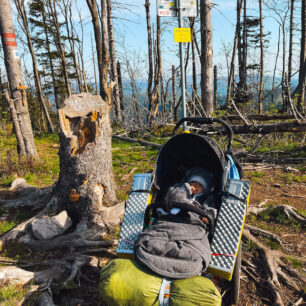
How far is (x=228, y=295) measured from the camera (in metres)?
2.66

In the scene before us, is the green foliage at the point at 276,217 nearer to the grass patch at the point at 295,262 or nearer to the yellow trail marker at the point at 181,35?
the grass patch at the point at 295,262

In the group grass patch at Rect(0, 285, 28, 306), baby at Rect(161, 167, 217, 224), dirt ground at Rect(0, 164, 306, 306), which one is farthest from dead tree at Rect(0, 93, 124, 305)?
baby at Rect(161, 167, 217, 224)

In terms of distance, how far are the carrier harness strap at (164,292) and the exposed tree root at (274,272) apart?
124cm

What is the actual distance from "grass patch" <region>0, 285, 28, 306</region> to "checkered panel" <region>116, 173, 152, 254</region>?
96 centimetres

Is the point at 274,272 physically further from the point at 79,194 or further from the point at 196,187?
the point at 79,194

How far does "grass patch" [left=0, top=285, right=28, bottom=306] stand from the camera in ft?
7.52

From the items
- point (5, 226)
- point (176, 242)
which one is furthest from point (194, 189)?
point (5, 226)

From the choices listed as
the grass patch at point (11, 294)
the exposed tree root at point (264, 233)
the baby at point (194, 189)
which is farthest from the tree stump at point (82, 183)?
the exposed tree root at point (264, 233)

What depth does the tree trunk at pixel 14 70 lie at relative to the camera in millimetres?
6090

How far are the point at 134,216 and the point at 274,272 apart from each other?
64.9 inches

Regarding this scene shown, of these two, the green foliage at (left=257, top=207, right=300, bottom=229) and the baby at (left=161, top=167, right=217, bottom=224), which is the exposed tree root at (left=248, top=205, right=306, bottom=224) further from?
the baby at (left=161, top=167, right=217, bottom=224)

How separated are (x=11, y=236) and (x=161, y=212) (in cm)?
216

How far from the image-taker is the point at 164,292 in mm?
1946

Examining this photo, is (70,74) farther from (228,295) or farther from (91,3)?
(228,295)
